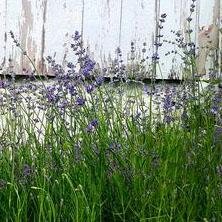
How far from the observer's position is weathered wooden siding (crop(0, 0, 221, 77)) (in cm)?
426

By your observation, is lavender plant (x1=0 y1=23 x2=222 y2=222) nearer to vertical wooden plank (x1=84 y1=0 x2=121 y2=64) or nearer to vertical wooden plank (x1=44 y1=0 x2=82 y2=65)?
vertical wooden plank (x1=44 y1=0 x2=82 y2=65)

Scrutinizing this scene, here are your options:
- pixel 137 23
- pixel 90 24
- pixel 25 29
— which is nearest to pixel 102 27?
pixel 90 24

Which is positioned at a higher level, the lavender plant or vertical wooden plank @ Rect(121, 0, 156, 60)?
vertical wooden plank @ Rect(121, 0, 156, 60)

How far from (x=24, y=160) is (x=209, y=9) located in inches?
104

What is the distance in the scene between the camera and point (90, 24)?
4.52 meters

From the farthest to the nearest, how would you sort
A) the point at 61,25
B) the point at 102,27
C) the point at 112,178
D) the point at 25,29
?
the point at 102,27 < the point at 61,25 < the point at 25,29 < the point at 112,178

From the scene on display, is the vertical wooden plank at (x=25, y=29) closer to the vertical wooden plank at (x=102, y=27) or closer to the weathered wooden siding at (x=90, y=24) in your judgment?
the weathered wooden siding at (x=90, y=24)

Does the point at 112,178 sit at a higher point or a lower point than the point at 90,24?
lower

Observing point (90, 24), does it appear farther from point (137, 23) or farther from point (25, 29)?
point (25, 29)

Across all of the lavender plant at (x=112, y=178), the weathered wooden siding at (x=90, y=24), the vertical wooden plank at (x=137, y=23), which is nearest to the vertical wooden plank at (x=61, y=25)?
the weathered wooden siding at (x=90, y=24)

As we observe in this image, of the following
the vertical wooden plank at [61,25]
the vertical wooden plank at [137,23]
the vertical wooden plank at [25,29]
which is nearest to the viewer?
the vertical wooden plank at [25,29]

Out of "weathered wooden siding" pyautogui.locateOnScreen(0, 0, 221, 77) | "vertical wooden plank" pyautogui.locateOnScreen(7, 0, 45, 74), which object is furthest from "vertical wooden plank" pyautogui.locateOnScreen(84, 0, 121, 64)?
"vertical wooden plank" pyautogui.locateOnScreen(7, 0, 45, 74)

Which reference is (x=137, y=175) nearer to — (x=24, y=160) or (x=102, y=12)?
(x=24, y=160)

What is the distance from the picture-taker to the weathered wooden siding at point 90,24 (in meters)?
4.26
